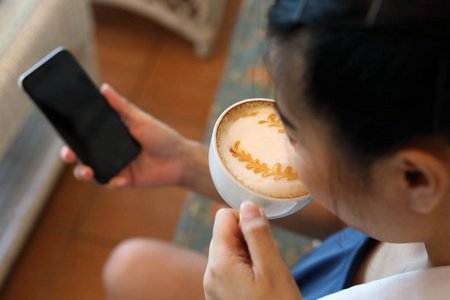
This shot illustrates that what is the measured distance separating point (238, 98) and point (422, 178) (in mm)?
1148

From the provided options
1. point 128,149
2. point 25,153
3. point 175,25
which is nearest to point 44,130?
point 25,153

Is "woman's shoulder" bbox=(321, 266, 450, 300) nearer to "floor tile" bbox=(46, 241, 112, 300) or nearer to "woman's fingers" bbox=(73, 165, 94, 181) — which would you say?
"woman's fingers" bbox=(73, 165, 94, 181)

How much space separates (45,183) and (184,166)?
49 cm

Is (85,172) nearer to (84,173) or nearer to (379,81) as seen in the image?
(84,173)

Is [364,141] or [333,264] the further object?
[333,264]

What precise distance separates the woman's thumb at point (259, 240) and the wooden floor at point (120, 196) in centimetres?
81

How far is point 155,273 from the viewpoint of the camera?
0.79 meters

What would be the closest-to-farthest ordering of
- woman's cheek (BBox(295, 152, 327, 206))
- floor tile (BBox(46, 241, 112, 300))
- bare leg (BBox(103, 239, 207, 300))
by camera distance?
woman's cheek (BBox(295, 152, 327, 206)) < bare leg (BBox(103, 239, 207, 300)) < floor tile (BBox(46, 241, 112, 300))

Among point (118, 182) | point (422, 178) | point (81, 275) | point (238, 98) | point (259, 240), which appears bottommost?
point (81, 275)

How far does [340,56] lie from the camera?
33 centimetres

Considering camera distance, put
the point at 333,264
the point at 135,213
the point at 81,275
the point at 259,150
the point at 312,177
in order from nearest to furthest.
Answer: the point at 312,177 → the point at 259,150 → the point at 333,264 → the point at 81,275 → the point at 135,213

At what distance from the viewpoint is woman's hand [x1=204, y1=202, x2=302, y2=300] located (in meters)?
0.47

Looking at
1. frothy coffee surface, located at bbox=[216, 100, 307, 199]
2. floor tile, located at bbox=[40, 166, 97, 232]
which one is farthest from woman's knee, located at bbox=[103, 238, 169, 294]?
floor tile, located at bbox=[40, 166, 97, 232]

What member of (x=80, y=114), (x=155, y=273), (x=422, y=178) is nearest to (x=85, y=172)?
(x=80, y=114)
